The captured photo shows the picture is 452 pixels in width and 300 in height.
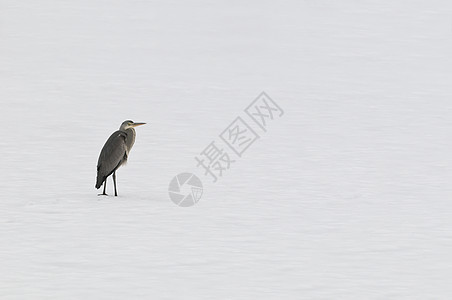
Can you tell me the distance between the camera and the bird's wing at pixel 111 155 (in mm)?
10867

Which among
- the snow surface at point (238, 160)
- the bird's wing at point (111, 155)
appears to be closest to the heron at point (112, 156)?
the bird's wing at point (111, 155)

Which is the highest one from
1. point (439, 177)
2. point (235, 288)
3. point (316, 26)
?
point (316, 26)

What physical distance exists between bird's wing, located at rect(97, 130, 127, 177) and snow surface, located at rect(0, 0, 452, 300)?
438 millimetres

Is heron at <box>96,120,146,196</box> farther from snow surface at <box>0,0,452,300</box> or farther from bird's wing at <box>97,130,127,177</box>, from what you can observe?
snow surface at <box>0,0,452,300</box>

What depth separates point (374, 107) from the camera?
2005cm

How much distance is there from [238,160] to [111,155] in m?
4.25

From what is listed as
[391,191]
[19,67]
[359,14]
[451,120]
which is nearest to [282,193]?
[391,191]

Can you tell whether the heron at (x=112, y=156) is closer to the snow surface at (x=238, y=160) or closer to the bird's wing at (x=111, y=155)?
the bird's wing at (x=111, y=155)

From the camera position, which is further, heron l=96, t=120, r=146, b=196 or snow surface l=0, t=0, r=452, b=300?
heron l=96, t=120, r=146, b=196

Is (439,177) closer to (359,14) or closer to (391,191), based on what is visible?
(391,191)

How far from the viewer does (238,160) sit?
14805mm

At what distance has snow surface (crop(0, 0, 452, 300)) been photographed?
26.7 feet

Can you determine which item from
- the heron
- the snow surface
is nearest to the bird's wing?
the heron

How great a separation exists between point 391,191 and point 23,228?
5239mm
